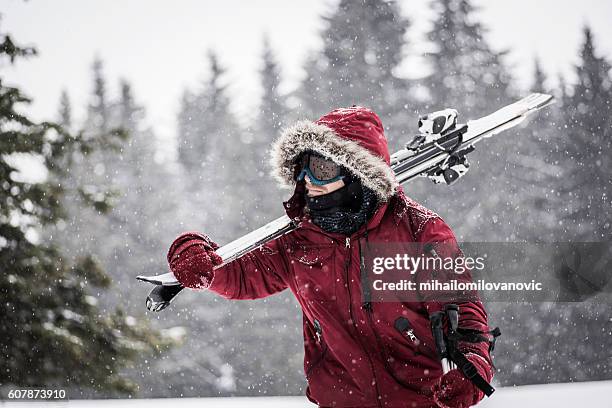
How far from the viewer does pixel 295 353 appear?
56.5 ft

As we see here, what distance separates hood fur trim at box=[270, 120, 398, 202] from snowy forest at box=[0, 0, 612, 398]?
5.04 m

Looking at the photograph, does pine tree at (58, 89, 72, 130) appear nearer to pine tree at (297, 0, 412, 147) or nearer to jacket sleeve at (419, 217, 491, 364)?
pine tree at (297, 0, 412, 147)

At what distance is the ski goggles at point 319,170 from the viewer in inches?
118

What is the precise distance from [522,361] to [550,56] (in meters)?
9.14

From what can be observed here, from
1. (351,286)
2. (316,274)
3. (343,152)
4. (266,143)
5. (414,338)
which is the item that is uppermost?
(266,143)

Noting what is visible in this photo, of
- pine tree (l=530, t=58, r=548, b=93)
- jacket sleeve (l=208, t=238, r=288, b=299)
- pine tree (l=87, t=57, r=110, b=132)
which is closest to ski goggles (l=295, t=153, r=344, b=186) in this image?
jacket sleeve (l=208, t=238, r=288, b=299)

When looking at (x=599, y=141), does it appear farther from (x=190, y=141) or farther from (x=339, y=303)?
(x=339, y=303)

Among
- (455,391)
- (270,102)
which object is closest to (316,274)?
(455,391)

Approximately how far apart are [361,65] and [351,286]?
13870mm

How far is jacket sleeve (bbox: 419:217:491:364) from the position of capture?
7.78ft

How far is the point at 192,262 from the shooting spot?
8.87 ft

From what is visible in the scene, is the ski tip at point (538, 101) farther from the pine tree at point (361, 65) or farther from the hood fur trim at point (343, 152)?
the pine tree at point (361, 65)

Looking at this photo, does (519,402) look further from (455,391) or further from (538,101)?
(455,391)

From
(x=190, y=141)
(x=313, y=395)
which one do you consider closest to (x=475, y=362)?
(x=313, y=395)
